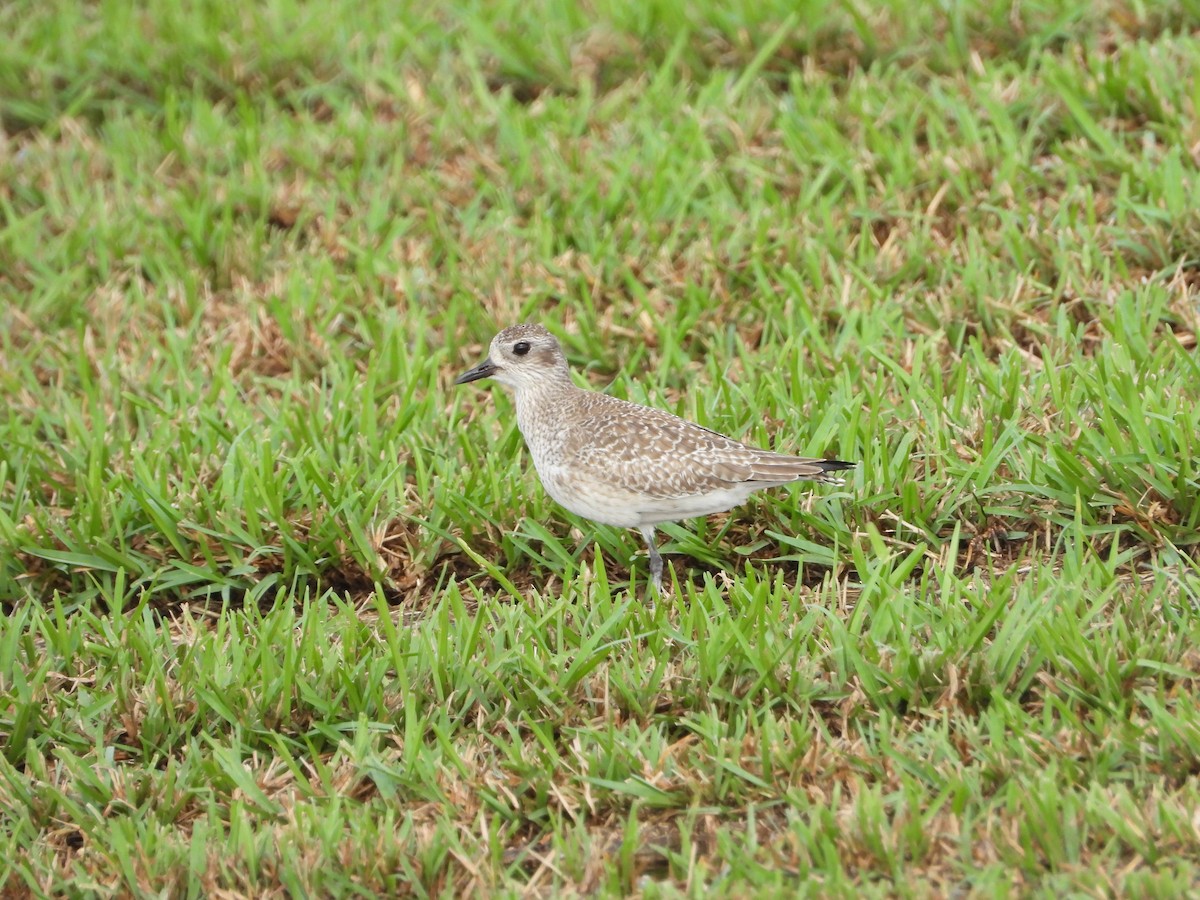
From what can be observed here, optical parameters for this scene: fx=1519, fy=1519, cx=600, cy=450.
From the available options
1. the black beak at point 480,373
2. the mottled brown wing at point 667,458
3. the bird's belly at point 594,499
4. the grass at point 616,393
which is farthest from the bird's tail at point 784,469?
the black beak at point 480,373

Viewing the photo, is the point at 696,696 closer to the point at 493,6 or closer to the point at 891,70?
the point at 891,70

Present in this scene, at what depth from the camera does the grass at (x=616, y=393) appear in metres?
4.20

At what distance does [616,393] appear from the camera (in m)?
6.50

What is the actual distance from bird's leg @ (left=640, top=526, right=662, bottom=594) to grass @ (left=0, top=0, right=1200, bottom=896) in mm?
113

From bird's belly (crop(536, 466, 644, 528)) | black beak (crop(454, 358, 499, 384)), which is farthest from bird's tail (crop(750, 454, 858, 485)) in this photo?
black beak (crop(454, 358, 499, 384))

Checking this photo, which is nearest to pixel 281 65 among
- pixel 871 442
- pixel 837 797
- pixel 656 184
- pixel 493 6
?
pixel 493 6

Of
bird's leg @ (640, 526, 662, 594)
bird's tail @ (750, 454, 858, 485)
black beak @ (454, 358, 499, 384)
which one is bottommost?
bird's leg @ (640, 526, 662, 594)

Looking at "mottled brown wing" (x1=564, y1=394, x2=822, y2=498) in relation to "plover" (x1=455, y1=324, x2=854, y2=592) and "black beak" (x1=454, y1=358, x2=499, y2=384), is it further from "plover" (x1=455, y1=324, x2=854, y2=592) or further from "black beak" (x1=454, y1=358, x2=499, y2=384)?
"black beak" (x1=454, y1=358, x2=499, y2=384)

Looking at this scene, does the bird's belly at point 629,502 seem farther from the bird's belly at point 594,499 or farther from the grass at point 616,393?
the grass at point 616,393

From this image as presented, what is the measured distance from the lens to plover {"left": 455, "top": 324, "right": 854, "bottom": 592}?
5098 mm

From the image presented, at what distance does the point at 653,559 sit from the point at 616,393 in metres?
1.39

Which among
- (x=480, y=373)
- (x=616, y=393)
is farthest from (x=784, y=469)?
(x=616, y=393)

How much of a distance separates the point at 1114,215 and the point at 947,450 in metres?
1.99

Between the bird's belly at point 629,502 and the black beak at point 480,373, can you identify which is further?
the black beak at point 480,373
